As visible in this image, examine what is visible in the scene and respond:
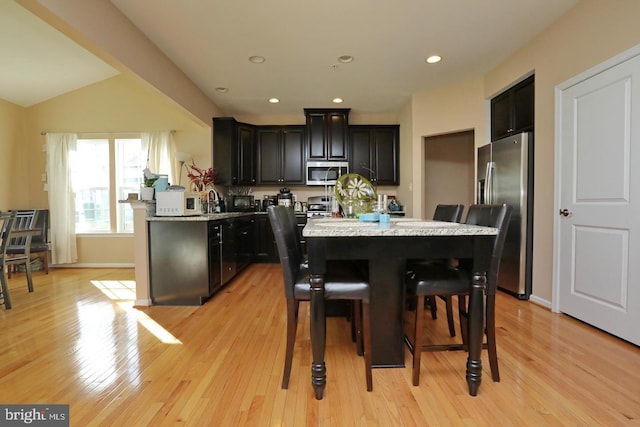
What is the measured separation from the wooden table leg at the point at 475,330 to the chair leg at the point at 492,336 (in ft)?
0.34

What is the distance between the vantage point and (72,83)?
472 cm

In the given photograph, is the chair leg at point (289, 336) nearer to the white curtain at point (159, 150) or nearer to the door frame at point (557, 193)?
the door frame at point (557, 193)

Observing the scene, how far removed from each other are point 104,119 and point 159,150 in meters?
1.01

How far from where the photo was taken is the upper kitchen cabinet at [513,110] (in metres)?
3.22

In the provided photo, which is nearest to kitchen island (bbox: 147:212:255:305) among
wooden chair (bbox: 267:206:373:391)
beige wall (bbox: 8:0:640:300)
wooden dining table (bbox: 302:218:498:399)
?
beige wall (bbox: 8:0:640:300)

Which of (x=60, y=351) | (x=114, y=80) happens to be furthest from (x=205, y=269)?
(x=114, y=80)

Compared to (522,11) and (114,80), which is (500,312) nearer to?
(522,11)

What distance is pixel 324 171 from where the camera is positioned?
5.46m

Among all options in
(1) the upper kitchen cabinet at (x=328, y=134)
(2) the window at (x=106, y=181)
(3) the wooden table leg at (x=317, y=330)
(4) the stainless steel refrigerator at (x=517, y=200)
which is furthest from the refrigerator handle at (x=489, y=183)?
(2) the window at (x=106, y=181)

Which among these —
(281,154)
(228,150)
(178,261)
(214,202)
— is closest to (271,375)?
(178,261)

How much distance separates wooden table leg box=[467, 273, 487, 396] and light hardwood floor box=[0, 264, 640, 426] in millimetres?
91

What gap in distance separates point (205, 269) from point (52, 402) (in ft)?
5.35

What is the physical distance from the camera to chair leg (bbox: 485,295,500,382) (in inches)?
64.4

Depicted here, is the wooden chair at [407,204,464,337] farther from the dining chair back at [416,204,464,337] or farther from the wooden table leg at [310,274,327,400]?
the wooden table leg at [310,274,327,400]
